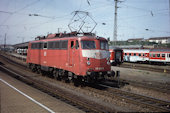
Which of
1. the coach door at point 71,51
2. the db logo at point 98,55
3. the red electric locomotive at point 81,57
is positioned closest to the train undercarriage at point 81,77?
the red electric locomotive at point 81,57

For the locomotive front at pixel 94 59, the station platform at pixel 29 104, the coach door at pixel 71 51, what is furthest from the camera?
→ the coach door at pixel 71 51

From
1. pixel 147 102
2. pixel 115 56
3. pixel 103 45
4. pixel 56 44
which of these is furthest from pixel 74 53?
pixel 115 56

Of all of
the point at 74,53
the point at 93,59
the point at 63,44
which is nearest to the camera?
the point at 93,59

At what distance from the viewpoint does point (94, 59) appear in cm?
1248

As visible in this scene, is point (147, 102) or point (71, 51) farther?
point (71, 51)

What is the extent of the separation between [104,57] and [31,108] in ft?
22.6

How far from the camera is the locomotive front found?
12.2m

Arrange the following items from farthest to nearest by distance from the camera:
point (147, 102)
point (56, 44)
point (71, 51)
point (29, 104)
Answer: point (56, 44), point (71, 51), point (147, 102), point (29, 104)

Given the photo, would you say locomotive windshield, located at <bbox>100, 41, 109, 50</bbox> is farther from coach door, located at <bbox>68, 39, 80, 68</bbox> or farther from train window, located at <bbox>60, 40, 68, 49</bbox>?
train window, located at <bbox>60, 40, 68, 49</bbox>

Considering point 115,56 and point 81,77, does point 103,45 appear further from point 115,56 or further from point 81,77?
point 115,56

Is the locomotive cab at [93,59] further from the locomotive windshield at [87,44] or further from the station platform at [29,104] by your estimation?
the station platform at [29,104]

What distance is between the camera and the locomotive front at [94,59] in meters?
12.2

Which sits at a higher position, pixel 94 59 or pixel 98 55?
pixel 98 55

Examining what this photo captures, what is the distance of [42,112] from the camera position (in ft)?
25.1
